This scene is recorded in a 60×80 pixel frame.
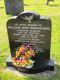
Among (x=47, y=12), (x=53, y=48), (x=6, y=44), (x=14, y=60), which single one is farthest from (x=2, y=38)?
(x=47, y=12)

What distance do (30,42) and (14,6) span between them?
619 cm

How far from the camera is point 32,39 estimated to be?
6.50 m

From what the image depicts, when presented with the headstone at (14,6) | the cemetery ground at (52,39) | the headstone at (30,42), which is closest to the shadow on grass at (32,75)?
the cemetery ground at (52,39)

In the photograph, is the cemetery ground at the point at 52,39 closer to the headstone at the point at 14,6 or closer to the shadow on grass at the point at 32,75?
the shadow on grass at the point at 32,75

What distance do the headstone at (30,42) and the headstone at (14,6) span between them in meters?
5.83

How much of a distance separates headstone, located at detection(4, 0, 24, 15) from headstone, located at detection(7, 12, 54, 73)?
5.83 m

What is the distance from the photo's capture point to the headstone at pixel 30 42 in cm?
630

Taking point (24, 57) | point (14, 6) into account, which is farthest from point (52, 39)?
point (14, 6)

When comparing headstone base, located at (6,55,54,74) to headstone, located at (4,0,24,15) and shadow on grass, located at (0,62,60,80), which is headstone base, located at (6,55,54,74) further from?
headstone, located at (4,0,24,15)

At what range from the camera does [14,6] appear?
1242cm

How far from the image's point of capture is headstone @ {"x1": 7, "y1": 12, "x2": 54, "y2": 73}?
20.7ft

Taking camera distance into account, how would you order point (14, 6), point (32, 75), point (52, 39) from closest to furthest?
point (32, 75) → point (52, 39) → point (14, 6)

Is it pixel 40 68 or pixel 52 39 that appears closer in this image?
pixel 40 68

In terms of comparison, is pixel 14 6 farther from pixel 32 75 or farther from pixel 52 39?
pixel 32 75
